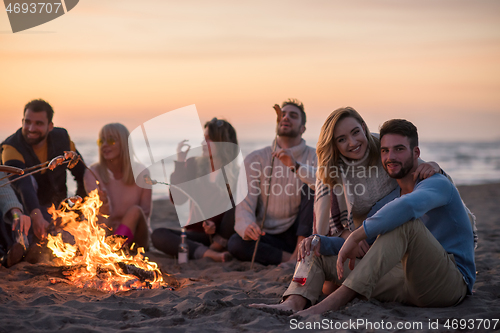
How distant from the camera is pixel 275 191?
5.11m

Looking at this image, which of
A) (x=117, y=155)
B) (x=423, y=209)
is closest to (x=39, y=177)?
(x=117, y=155)

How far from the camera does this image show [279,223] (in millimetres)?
5113

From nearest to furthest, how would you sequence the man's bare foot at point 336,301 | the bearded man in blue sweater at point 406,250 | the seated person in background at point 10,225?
Result: 1. the bearded man in blue sweater at point 406,250
2. the man's bare foot at point 336,301
3. the seated person in background at point 10,225

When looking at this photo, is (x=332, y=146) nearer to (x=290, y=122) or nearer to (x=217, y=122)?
(x=290, y=122)

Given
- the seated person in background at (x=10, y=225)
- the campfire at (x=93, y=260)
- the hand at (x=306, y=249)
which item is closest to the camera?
the hand at (x=306, y=249)

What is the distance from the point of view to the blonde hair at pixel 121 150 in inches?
208

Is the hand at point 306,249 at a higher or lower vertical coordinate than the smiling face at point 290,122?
lower

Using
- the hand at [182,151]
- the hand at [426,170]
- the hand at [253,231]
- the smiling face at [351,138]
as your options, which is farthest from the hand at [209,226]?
the hand at [426,170]

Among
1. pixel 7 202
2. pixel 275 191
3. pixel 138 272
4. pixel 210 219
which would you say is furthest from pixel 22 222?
pixel 275 191

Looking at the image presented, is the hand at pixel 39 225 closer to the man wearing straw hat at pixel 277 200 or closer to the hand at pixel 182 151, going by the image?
the hand at pixel 182 151

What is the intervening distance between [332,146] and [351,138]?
158 millimetres

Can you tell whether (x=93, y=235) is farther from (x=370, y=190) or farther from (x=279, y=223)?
(x=370, y=190)

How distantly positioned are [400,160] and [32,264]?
3337 millimetres

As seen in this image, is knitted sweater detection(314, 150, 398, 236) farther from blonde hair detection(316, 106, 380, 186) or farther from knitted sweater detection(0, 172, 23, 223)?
knitted sweater detection(0, 172, 23, 223)
